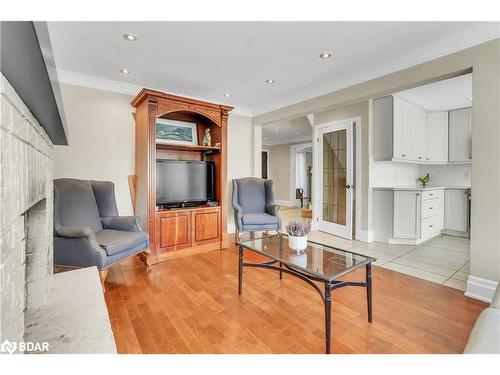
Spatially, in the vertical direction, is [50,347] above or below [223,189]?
below

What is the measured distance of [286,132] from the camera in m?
7.12

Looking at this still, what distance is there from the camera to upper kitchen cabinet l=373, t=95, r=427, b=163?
152 inches

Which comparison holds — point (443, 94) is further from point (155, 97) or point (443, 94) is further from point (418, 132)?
point (155, 97)

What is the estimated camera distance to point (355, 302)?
207 cm

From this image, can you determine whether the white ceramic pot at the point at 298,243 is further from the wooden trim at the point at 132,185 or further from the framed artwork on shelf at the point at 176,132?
the wooden trim at the point at 132,185

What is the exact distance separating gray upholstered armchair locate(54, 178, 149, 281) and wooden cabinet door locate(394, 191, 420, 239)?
363 cm

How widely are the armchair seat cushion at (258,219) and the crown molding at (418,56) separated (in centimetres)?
188

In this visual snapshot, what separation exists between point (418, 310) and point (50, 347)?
2346 millimetres

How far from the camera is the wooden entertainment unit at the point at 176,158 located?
9.92 feet

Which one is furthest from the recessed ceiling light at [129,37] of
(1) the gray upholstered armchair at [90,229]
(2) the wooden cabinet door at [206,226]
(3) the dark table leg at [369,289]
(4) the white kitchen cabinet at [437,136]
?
(4) the white kitchen cabinet at [437,136]

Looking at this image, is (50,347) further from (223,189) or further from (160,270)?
(223,189)

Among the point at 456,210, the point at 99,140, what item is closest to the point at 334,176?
the point at 456,210

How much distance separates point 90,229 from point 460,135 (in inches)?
235
